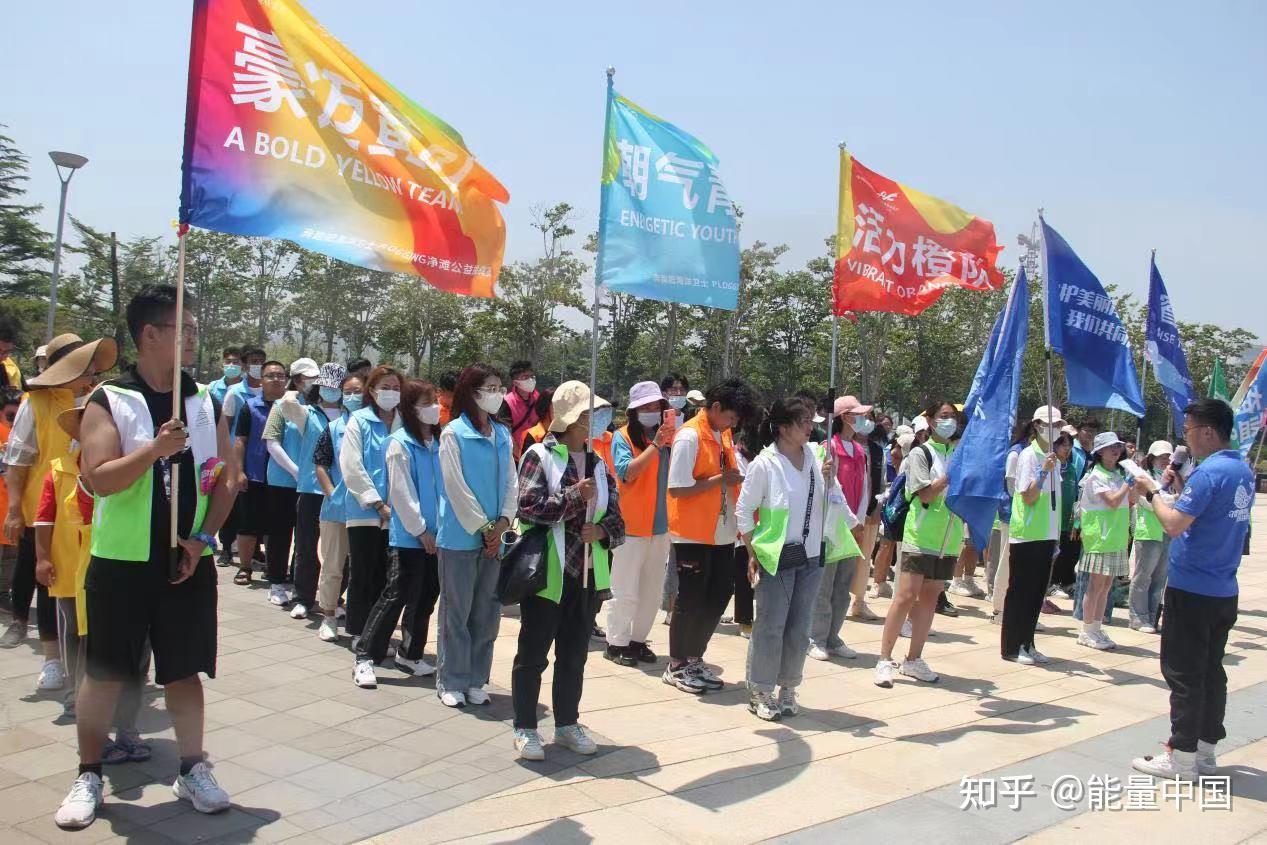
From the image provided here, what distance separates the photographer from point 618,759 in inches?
200

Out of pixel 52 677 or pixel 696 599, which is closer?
pixel 52 677

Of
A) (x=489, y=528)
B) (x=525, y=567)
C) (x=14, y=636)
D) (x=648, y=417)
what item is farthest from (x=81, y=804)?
(x=648, y=417)

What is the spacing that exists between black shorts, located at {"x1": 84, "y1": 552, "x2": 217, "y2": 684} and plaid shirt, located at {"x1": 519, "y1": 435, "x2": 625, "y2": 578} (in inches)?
60.7

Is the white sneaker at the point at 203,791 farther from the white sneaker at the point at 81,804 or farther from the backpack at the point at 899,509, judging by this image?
the backpack at the point at 899,509

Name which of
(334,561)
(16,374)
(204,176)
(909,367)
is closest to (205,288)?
(909,367)

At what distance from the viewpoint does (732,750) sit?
17.6 ft

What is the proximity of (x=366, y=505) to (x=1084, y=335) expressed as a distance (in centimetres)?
498

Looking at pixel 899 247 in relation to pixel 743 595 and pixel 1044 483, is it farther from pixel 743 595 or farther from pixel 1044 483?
pixel 743 595

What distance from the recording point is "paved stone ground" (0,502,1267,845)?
13.8 feet

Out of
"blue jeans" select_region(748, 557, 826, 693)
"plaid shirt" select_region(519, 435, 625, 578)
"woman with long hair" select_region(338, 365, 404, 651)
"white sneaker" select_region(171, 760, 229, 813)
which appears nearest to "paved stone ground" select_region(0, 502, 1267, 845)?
"white sneaker" select_region(171, 760, 229, 813)

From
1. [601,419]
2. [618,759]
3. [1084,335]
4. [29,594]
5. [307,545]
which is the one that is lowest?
[618,759]

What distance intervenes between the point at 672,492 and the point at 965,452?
1978 millimetres

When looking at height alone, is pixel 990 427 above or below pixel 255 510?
above

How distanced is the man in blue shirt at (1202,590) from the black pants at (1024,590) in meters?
2.14
